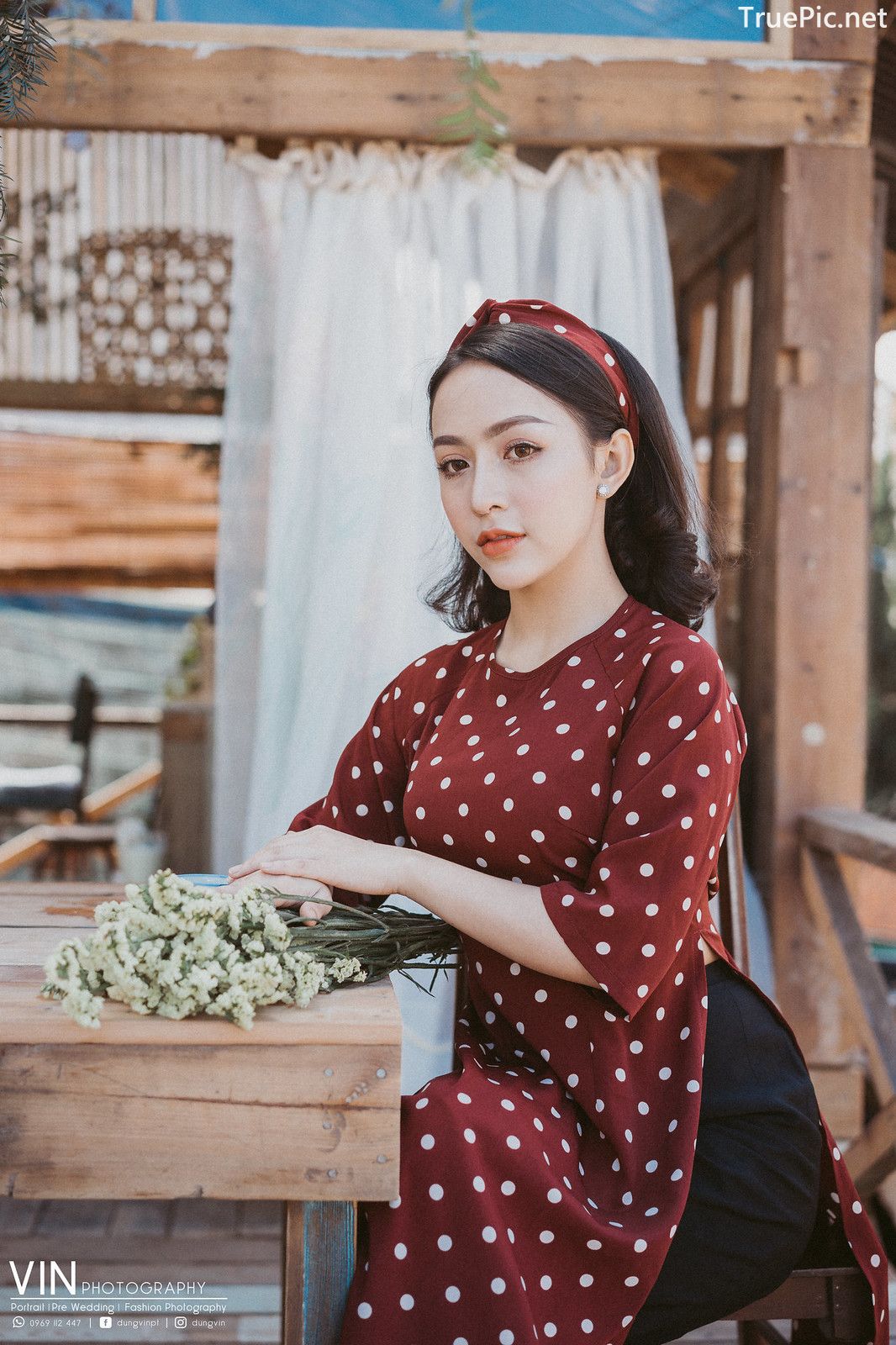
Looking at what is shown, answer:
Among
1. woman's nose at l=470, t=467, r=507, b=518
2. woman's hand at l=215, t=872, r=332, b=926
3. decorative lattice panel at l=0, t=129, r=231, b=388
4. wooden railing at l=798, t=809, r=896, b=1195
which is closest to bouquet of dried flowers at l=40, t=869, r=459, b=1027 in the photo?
woman's hand at l=215, t=872, r=332, b=926

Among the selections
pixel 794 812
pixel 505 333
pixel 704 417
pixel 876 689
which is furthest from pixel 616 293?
pixel 876 689

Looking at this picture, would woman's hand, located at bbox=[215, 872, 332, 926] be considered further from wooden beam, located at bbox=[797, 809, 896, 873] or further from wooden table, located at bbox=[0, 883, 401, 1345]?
wooden beam, located at bbox=[797, 809, 896, 873]

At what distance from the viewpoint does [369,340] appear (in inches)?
109

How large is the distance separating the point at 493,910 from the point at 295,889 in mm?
248

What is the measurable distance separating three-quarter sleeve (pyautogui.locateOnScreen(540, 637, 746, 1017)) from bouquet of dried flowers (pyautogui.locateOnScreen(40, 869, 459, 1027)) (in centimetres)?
29

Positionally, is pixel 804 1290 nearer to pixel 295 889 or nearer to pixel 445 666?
pixel 295 889

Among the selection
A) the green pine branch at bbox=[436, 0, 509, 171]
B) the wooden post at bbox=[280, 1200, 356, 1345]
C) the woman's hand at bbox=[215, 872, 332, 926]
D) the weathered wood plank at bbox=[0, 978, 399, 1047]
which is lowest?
the wooden post at bbox=[280, 1200, 356, 1345]

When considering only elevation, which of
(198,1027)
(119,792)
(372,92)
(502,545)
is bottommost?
(119,792)

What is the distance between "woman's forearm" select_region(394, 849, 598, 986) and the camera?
4.06ft

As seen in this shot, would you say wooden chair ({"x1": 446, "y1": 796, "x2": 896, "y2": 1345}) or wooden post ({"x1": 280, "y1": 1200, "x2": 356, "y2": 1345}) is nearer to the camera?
wooden post ({"x1": 280, "y1": 1200, "x2": 356, "y2": 1345})

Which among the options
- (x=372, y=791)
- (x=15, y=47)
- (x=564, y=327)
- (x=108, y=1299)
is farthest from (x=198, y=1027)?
(x=108, y=1299)

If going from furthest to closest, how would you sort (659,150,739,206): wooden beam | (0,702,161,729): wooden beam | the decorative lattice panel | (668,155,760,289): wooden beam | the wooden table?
(0,702,161,729): wooden beam
the decorative lattice panel
(659,150,739,206): wooden beam
(668,155,760,289): wooden beam
the wooden table

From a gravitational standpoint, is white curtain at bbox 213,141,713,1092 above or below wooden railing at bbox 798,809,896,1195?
above

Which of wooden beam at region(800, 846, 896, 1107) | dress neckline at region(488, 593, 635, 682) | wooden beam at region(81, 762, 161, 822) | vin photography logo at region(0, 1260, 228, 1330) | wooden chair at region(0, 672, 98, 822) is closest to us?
dress neckline at region(488, 593, 635, 682)
